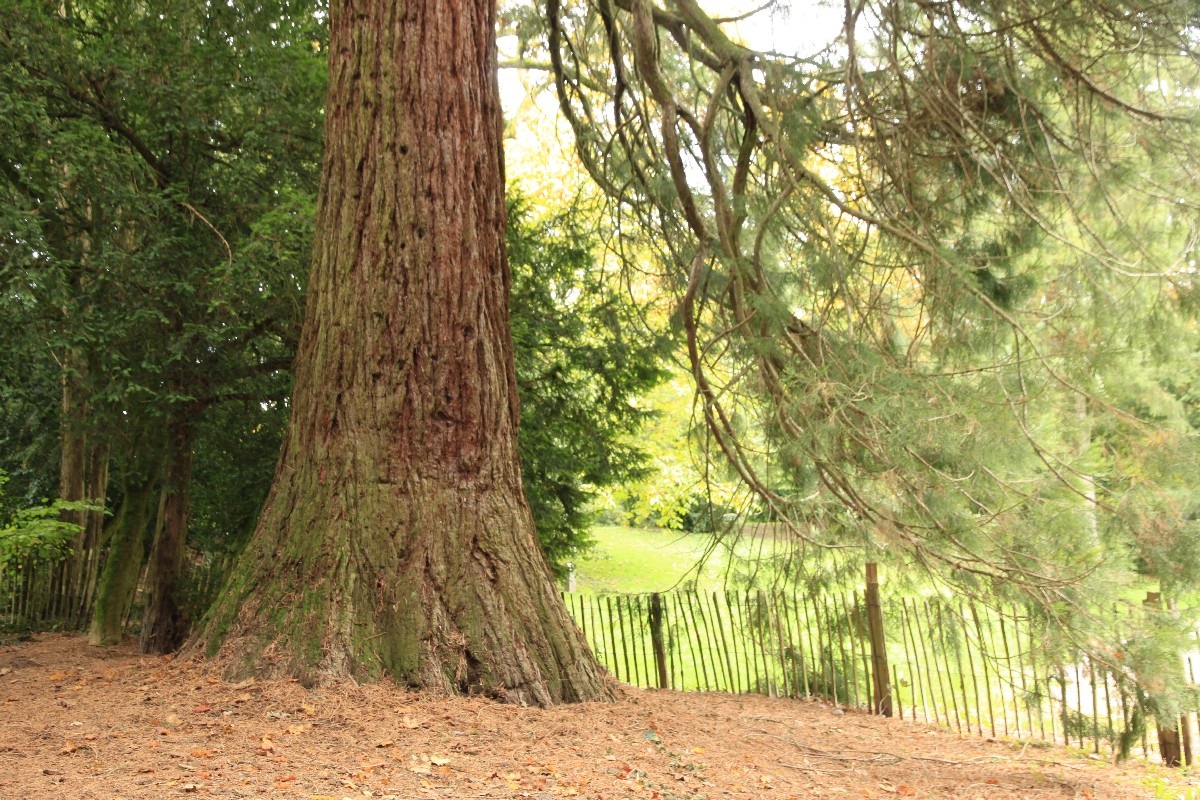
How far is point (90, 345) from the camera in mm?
6969

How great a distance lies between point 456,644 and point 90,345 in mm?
3863

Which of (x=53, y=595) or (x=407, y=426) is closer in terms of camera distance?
(x=407, y=426)

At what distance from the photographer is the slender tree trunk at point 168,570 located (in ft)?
28.2

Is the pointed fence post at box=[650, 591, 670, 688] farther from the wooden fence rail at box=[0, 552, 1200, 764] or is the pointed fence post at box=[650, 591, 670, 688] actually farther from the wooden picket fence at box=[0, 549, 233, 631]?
the wooden picket fence at box=[0, 549, 233, 631]

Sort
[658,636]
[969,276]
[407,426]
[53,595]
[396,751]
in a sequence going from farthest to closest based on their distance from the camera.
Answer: [53,595]
[658,636]
[969,276]
[407,426]
[396,751]

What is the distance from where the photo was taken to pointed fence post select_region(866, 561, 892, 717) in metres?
8.73

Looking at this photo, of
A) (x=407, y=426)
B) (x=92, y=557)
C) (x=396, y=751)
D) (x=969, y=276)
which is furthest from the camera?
(x=92, y=557)

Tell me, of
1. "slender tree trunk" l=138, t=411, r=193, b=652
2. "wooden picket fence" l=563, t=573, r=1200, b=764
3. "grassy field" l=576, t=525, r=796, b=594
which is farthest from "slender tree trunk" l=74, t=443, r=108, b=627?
"grassy field" l=576, t=525, r=796, b=594

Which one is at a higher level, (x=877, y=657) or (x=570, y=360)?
(x=570, y=360)

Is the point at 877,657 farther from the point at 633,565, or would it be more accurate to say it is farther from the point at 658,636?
the point at 633,565

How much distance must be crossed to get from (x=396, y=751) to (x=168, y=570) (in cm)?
542

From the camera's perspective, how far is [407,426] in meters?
5.28

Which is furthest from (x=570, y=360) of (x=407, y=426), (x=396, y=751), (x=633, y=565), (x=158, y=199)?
(x=633, y=565)

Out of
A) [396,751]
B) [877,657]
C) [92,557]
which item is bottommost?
[877,657]
